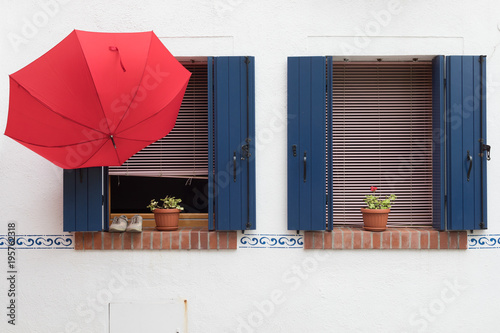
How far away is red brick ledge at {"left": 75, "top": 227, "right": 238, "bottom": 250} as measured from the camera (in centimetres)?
343

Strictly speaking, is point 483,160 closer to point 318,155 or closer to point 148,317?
point 318,155

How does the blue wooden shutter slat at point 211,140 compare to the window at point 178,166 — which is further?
the window at point 178,166

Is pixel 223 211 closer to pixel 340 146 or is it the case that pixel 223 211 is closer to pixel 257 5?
pixel 340 146

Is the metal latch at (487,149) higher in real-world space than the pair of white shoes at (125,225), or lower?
higher

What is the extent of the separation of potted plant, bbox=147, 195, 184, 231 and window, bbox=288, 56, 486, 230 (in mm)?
940

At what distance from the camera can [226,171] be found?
11.1ft

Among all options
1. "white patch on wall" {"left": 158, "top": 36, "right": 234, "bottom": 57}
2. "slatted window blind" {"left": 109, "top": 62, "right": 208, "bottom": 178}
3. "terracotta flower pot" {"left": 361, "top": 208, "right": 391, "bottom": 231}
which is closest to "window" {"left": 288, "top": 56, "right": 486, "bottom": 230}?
"terracotta flower pot" {"left": 361, "top": 208, "right": 391, "bottom": 231}

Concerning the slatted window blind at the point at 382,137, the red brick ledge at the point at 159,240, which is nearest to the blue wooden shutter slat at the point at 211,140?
the red brick ledge at the point at 159,240

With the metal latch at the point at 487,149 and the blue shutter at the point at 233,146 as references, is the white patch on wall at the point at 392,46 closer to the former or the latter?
the blue shutter at the point at 233,146

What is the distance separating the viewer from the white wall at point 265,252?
11.2 ft

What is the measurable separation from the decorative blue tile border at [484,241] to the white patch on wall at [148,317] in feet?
7.82

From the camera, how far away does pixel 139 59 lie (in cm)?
290

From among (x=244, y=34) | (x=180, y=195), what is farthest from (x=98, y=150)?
(x=244, y=34)

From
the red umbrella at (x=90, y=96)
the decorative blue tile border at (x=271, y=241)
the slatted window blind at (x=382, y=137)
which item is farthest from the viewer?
the slatted window blind at (x=382, y=137)
